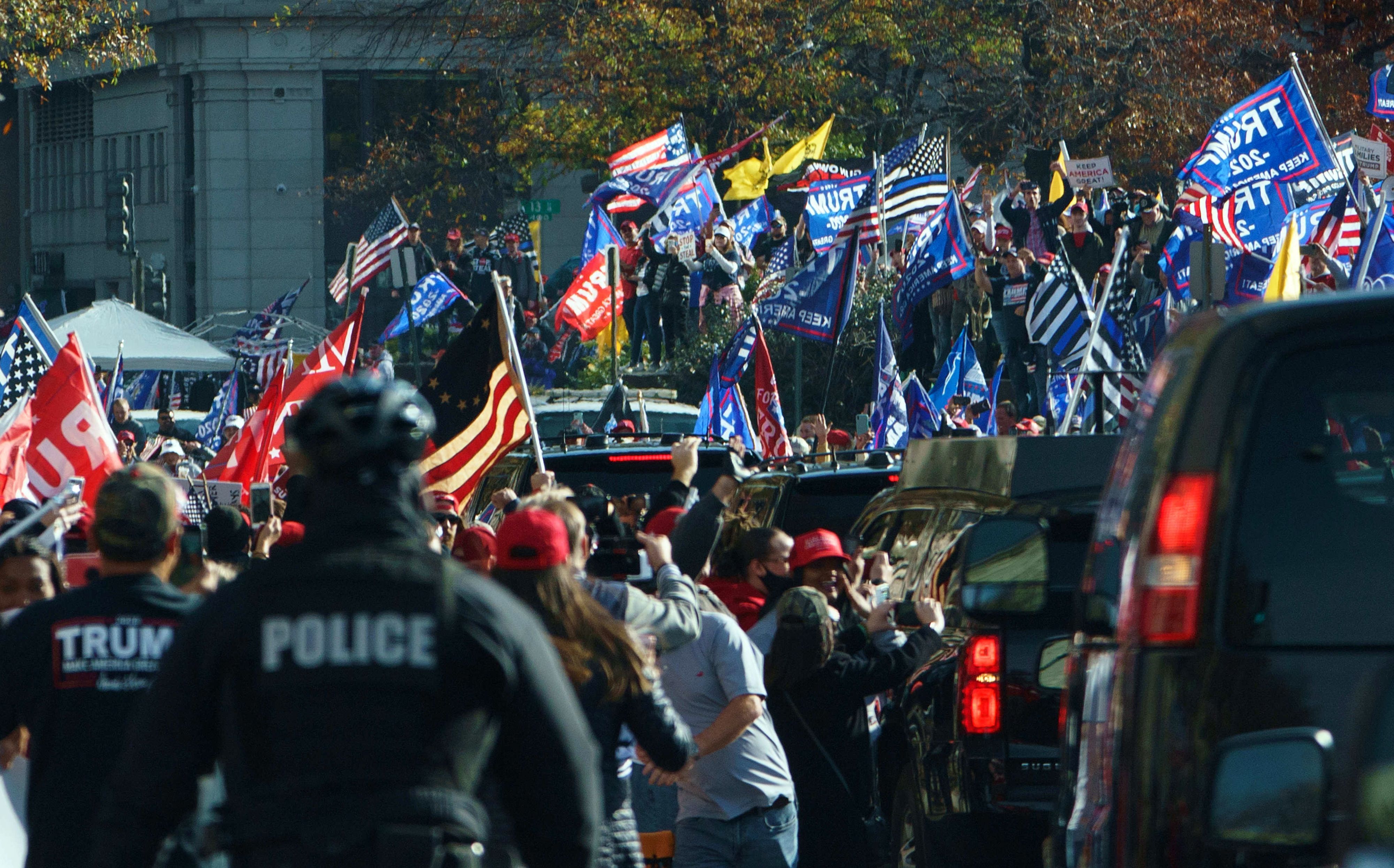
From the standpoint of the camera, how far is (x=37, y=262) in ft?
217

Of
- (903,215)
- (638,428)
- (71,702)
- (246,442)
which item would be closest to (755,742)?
(71,702)

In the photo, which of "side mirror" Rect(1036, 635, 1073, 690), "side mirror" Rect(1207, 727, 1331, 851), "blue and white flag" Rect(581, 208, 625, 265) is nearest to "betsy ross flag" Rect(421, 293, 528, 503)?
"side mirror" Rect(1036, 635, 1073, 690)

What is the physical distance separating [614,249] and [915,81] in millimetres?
21081

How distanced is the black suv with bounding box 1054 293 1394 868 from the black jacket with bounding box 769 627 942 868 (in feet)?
11.2

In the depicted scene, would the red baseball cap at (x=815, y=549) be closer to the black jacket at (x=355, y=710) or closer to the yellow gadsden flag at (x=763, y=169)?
the black jacket at (x=355, y=710)

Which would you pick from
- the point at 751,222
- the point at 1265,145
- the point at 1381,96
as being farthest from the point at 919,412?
the point at 751,222

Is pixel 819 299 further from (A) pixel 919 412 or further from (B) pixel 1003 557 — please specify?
(B) pixel 1003 557

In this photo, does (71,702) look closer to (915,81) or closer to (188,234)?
(915,81)

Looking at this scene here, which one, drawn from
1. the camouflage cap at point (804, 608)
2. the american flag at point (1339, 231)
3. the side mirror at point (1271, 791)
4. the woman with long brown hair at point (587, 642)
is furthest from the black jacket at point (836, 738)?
the american flag at point (1339, 231)

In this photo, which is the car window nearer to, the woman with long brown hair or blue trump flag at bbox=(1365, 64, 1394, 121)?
the woman with long brown hair

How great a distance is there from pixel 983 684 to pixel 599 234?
57.5 feet

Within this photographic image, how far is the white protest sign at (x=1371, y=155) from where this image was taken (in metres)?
15.6

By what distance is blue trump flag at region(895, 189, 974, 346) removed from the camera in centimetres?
1839

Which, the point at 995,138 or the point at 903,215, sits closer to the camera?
the point at 903,215
